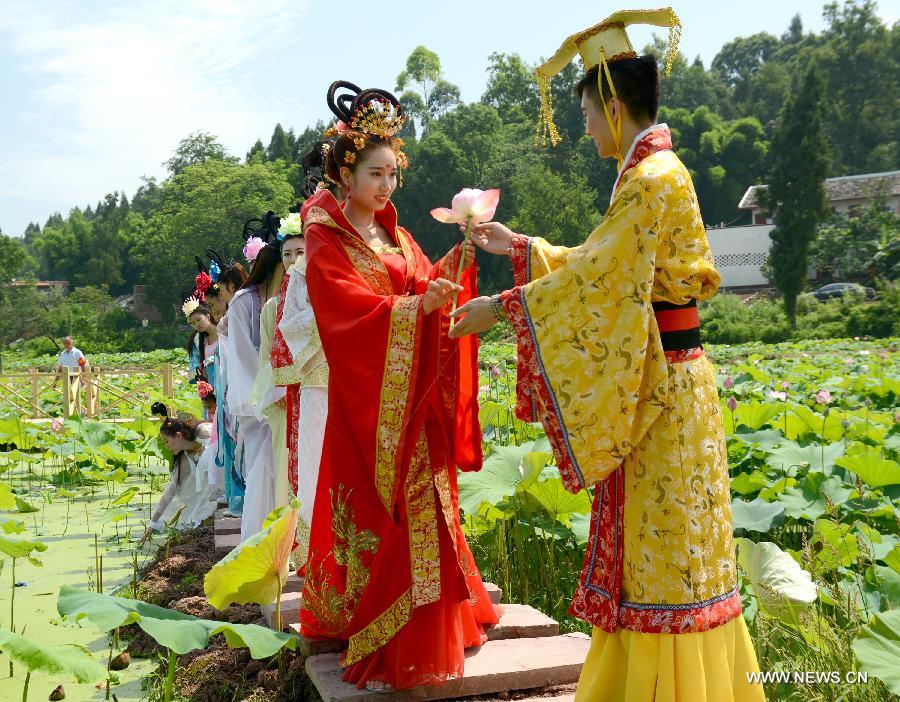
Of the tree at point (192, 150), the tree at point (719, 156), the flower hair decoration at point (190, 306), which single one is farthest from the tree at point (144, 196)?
the flower hair decoration at point (190, 306)

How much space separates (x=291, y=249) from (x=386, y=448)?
1.87 m

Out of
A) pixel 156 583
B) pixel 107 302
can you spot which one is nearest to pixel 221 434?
pixel 156 583

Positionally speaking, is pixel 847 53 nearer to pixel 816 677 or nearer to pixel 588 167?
pixel 588 167

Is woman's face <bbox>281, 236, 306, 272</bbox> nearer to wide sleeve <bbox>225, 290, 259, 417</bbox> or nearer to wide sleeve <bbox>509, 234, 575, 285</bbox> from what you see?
wide sleeve <bbox>225, 290, 259, 417</bbox>

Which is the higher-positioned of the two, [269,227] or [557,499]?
[269,227]

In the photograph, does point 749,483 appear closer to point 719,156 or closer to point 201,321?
point 201,321

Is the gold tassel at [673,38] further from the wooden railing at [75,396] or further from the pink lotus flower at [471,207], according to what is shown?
the wooden railing at [75,396]

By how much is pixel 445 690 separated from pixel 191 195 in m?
40.6

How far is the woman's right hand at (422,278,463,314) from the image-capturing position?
247cm

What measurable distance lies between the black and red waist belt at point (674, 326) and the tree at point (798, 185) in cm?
2461

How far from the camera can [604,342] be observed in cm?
201

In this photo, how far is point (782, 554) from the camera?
247cm

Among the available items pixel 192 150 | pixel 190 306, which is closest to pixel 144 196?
pixel 192 150

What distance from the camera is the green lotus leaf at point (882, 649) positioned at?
1958 mm
